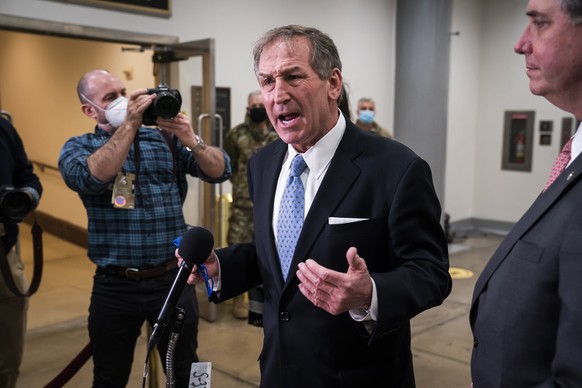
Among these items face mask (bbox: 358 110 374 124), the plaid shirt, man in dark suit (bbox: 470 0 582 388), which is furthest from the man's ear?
face mask (bbox: 358 110 374 124)

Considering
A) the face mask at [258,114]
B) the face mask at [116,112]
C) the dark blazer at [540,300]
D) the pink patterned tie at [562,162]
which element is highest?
the face mask at [258,114]

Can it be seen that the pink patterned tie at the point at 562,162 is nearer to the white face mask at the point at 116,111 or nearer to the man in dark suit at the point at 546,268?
the man in dark suit at the point at 546,268

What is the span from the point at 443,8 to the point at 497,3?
2.00 metres

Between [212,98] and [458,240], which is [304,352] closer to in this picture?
[212,98]

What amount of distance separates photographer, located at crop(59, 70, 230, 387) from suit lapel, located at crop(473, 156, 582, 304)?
54.9 inches

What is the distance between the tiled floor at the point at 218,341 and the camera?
342 centimetres

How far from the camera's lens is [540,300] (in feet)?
3.43

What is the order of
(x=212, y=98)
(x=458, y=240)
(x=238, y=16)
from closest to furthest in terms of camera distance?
(x=212, y=98), (x=238, y=16), (x=458, y=240)

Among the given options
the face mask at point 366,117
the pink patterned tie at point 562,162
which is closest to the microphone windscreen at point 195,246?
the pink patterned tie at point 562,162

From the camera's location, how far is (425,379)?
3412 mm

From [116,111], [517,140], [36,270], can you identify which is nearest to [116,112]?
[116,111]

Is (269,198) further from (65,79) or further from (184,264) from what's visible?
(65,79)

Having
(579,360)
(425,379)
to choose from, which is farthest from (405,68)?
(579,360)

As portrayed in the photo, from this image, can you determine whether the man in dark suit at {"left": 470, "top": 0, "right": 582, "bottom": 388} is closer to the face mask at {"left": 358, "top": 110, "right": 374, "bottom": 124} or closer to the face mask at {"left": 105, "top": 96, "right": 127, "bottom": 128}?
the face mask at {"left": 105, "top": 96, "right": 127, "bottom": 128}
